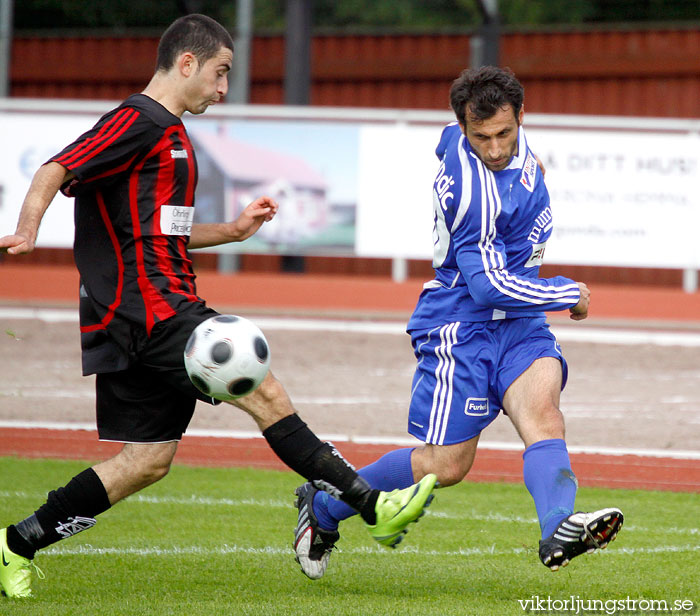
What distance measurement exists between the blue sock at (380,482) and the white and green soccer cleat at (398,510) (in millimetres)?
559

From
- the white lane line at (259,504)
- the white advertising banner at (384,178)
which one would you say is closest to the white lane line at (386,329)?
the white advertising banner at (384,178)

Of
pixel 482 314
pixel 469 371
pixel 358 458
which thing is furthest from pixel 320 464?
pixel 358 458

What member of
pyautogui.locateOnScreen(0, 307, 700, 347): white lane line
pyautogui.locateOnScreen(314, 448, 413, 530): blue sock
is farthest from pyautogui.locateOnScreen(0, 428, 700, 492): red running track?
pyautogui.locateOnScreen(0, 307, 700, 347): white lane line

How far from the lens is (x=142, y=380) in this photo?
14.2ft

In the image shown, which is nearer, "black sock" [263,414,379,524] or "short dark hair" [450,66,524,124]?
"black sock" [263,414,379,524]

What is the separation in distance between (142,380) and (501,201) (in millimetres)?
1581

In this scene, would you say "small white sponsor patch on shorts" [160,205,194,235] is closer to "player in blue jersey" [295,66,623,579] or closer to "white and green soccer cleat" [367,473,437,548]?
"player in blue jersey" [295,66,623,579]

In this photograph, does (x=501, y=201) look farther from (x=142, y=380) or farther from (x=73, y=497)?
(x=73, y=497)

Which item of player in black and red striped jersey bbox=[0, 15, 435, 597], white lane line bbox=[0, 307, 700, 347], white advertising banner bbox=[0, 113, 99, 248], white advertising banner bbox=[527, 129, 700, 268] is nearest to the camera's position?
player in black and red striped jersey bbox=[0, 15, 435, 597]

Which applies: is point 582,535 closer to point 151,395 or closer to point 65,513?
point 151,395

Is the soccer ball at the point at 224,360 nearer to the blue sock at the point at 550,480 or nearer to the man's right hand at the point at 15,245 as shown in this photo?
the man's right hand at the point at 15,245

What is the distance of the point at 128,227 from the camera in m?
4.29

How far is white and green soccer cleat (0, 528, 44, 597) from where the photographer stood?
170 inches

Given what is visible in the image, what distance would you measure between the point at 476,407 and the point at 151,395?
1.29 meters
